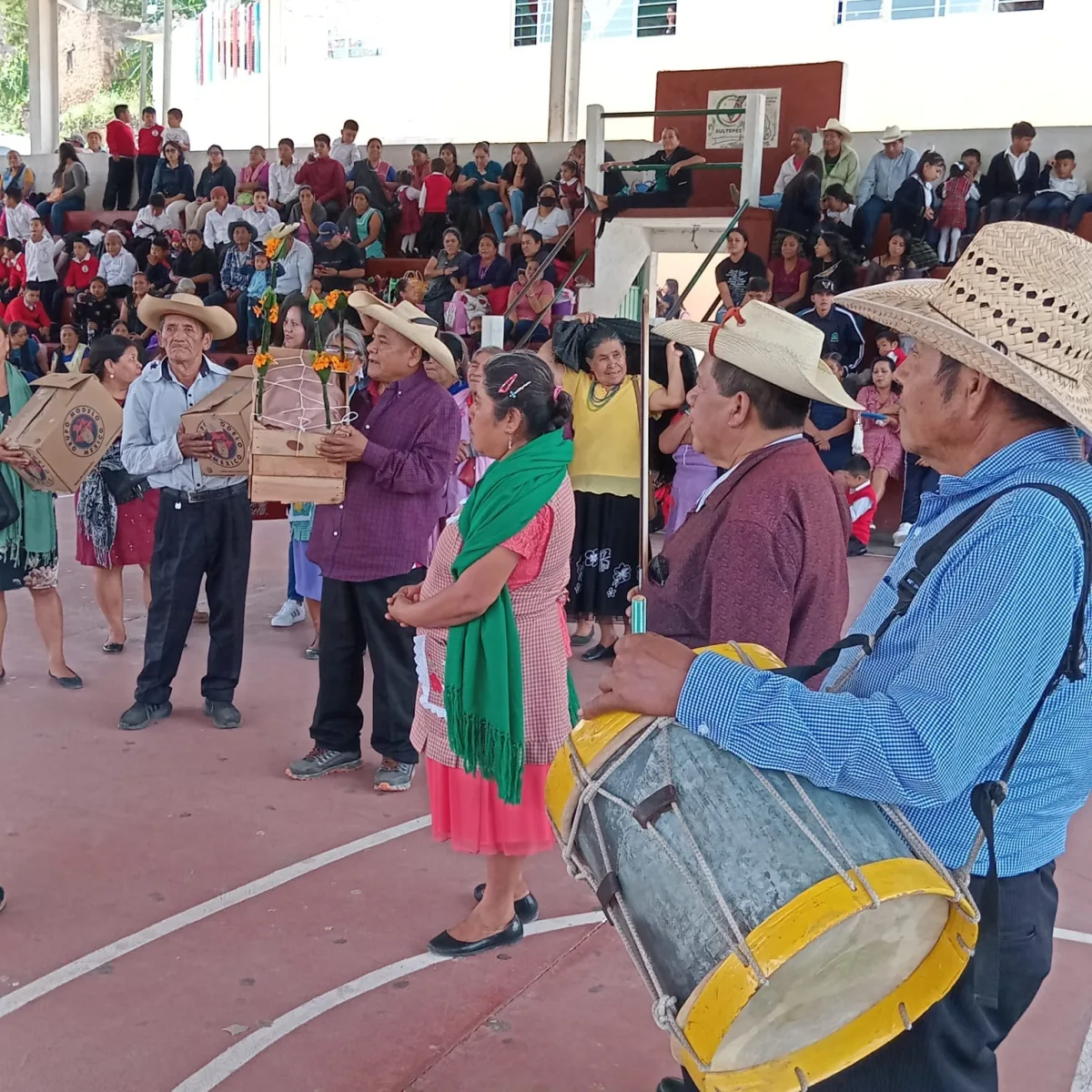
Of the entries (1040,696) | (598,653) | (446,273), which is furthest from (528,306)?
(1040,696)

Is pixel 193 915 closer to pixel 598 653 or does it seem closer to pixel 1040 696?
pixel 1040 696

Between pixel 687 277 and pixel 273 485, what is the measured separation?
11965 mm

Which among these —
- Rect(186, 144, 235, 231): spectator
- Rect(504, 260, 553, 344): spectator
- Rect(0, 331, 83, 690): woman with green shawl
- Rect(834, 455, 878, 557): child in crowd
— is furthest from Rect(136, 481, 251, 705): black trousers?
Rect(186, 144, 235, 231): spectator

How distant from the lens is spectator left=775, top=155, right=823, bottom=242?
12.6 metres

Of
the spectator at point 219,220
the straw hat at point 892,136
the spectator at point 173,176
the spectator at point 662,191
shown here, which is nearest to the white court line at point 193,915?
the spectator at point 662,191

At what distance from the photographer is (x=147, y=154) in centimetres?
1836

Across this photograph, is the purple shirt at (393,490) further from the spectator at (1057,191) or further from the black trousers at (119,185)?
the black trousers at (119,185)

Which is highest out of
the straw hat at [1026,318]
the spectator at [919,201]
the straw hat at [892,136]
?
the straw hat at [892,136]

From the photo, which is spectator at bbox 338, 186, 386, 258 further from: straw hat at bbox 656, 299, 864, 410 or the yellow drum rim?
the yellow drum rim

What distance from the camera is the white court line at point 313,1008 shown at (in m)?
2.80

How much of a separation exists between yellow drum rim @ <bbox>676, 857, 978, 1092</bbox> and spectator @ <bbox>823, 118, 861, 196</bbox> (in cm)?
1229

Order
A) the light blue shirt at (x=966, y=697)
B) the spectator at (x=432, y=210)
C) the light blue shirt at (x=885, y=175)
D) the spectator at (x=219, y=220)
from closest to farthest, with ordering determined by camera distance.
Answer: the light blue shirt at (x=966, y=697) < the light blue shirt at (x=885, y=175) < the spectator at (x=432, y=210) < the spectator at (x=219, y=220)

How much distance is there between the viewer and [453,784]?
11.1 feet

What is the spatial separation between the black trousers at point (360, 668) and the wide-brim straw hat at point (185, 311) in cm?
129
